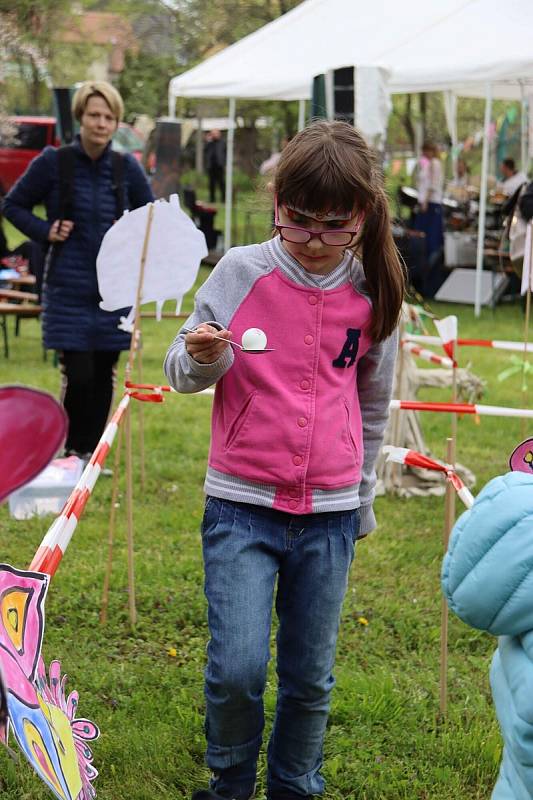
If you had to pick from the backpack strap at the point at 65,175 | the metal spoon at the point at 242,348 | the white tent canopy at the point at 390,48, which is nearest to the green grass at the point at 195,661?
the metal spoon at the point at 242,348

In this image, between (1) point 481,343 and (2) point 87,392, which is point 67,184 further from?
(1) point 481,343

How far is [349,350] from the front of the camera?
2.51 meters

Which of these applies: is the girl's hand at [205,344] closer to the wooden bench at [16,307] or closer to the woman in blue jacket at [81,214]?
the woman in blue jacket at [81,214]

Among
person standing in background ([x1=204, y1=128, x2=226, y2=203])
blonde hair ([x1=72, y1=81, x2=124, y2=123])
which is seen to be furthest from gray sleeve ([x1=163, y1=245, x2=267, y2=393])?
person standing in background ([x1=204, y1=128, x2=226, y2=203])

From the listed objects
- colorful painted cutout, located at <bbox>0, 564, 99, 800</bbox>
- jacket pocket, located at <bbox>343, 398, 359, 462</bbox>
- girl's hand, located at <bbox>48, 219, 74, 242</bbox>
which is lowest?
colorful painted cutout, located at <bbox>0, 564, 99, 800</bbox>

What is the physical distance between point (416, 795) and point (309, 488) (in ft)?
3.73

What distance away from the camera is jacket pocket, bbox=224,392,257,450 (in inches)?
95.2

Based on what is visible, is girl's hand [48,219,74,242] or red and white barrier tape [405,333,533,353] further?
girl's hand [48,219,74,242]

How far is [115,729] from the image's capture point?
3.28m

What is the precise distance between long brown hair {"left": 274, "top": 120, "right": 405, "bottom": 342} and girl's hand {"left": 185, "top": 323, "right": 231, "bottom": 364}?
35 centimetres

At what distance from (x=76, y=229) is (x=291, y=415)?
3328 millimetres

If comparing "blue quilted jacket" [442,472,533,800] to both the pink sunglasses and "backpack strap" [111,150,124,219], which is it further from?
"backpack strap" [111,150,124,219]

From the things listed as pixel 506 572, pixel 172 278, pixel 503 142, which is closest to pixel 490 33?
pixel 503 142

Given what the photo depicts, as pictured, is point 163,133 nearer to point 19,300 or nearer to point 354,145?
point 19,300
